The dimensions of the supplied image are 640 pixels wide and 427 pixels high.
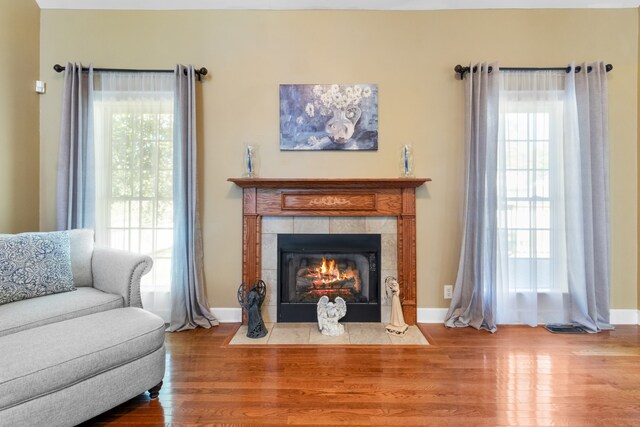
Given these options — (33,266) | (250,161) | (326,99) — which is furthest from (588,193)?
(33,266)

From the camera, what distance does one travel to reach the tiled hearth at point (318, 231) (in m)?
3.12

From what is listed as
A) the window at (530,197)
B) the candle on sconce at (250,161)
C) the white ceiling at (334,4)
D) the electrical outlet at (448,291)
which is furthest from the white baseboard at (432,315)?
the white ceiling at (334,4)

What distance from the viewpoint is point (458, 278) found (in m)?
3.04

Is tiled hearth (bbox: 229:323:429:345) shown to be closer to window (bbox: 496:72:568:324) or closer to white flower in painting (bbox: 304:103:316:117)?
window (bbox: 496:72:568:324)

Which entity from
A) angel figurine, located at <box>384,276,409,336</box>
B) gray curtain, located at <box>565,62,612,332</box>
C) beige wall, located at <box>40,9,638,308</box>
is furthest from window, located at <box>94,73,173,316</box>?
gray curtain, located at <box>565,62,612,332</box>

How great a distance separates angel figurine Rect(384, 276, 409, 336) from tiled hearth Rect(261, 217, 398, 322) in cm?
15

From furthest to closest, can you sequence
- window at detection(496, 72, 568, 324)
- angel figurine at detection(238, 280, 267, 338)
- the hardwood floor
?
window at detection(496, 72, 568, 324) < angel figurine at detection(238, 280, 267, 338) < the hardwood floor

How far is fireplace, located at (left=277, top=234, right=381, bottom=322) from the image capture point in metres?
3.10

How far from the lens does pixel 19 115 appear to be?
296cm

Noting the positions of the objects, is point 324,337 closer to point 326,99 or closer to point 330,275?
point 330,275

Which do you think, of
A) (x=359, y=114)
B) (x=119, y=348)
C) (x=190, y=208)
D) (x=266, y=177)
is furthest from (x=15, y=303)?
(x=359, y=114)

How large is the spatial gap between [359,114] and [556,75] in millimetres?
1823

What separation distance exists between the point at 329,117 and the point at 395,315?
190cm

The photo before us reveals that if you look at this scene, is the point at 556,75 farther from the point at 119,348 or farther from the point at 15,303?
the point at 15,303
